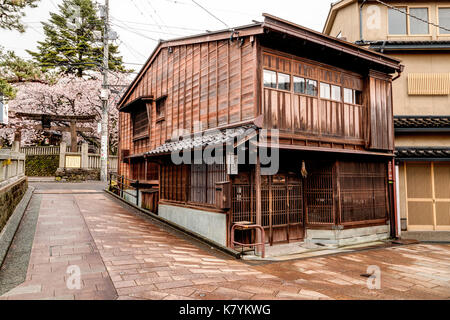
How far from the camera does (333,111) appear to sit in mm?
11062

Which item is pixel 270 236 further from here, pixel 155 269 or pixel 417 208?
pixel 417 208

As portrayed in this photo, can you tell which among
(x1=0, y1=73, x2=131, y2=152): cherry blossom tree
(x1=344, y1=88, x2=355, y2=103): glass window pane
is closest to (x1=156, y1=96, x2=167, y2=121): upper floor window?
(x1=344, y1=88, x2=355, y2=103): glass window pane

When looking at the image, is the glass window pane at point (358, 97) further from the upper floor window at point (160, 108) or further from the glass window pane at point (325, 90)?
the upper floor window at point (160, 108)

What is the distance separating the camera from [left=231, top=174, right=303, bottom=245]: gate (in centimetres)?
919

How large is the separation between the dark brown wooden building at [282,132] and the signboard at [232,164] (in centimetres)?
9

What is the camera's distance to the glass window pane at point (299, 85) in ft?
33.7

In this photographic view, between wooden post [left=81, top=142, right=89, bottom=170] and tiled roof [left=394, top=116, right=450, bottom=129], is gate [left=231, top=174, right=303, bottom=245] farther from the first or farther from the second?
wooden post [left=81, top=142, right=89, bottom=170]

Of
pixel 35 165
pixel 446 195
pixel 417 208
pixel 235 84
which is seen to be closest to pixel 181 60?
pixel 235 84

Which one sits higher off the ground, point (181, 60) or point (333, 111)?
point (181, 60)

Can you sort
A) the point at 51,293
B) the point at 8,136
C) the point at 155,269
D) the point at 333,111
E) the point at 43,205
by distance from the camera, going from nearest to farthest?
1. the point at 51,293
2. the point at 155,269
3. the point at 333,111
4. the point at 43,205
5. the point at 8,136

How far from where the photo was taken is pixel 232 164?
338 inches

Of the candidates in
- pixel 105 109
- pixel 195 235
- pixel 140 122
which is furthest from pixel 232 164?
pixel 105 109

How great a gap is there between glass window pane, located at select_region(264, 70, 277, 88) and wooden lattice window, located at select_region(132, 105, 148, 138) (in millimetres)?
8410
